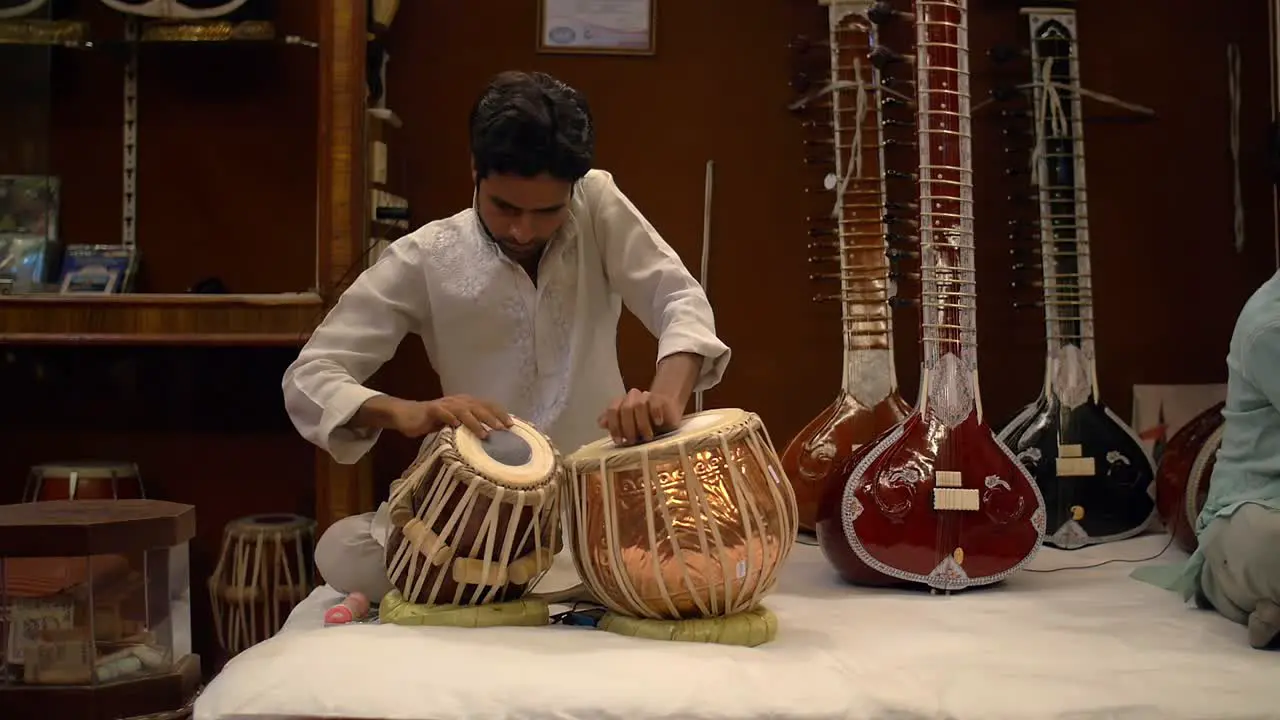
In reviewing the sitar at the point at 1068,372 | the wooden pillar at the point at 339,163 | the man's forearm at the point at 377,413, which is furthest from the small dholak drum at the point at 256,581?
the sitar at the point at 1068,372

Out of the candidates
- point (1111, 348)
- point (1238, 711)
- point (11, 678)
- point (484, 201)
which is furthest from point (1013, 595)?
point (11, 678)

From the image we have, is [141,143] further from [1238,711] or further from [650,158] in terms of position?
[1238,711]

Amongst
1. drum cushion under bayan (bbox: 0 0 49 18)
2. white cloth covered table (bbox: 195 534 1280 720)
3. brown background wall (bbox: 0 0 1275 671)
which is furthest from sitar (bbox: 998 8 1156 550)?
drum cushion under bayan (bbox: 0 0 49 18)

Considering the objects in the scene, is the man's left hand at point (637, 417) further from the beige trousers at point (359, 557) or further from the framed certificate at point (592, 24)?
the framed certificate at point (592, 24)

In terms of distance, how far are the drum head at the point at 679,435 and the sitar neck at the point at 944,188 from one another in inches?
26.9

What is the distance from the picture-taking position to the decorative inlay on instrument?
3.17 m

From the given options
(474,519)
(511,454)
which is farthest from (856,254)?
(474,519)

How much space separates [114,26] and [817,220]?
205 cm

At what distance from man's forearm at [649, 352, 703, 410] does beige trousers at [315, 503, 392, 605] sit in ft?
1.84

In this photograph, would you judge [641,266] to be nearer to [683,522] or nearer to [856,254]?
[683,522]

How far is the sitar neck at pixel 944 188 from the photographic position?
259 centimetres

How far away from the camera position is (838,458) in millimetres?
3121

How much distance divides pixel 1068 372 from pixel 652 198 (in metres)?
1.25

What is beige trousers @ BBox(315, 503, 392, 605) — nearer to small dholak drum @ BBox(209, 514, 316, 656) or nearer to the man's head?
the man's head
